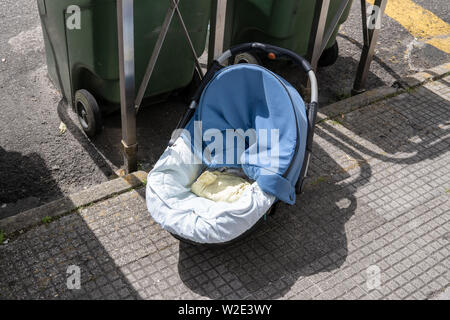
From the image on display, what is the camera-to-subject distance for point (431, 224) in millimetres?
4312

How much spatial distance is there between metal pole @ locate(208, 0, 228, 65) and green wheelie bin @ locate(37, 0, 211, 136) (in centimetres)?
24

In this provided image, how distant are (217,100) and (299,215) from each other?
3.61ft

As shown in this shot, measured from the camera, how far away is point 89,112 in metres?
4.88

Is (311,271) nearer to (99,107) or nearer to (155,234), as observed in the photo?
(155,234)

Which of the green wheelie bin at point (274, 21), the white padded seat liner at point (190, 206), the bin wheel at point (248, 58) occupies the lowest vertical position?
the white padded seat liner at point (190, 206)

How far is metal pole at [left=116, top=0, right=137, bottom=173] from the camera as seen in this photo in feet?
12.8

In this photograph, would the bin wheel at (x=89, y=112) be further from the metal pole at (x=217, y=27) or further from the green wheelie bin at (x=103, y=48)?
the metal pole at (x=217, y=27)

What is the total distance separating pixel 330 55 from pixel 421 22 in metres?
2.01

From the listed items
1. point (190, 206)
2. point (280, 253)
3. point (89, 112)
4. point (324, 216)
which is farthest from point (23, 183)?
point (324, 216)

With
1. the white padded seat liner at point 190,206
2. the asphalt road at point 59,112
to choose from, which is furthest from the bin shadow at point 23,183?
the white padded seat liner at point 190,206

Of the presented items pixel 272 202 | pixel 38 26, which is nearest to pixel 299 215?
pixel 272 202

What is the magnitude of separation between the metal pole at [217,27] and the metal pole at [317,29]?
89 cm

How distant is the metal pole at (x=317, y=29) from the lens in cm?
490

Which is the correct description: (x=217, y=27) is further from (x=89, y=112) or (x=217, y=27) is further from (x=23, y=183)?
(x=23, y=183)
